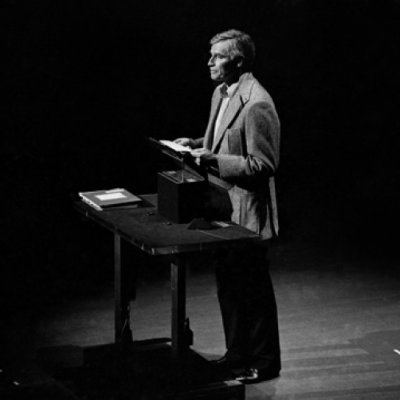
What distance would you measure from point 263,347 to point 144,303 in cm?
158

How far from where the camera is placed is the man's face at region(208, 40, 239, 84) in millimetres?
7895

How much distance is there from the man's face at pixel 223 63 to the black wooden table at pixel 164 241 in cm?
83

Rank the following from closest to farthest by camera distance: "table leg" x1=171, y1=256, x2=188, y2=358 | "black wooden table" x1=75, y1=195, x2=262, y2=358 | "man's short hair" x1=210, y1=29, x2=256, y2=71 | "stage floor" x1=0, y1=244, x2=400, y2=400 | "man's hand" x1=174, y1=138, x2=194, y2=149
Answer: "black wooden table" x1=75, y1=195, x2=262, y2=358 < "table leg" x1=171, y1=256, x2=188, y2=358 < "man's short hair" x1=210, y1=29, x2=256, y2=71 < "stage floor" x1=0, y1=244, x2=400, y2=400 < "man's hand" x1=174, y1=138, x2=194, y2=149

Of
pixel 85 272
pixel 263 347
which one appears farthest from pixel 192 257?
pixel 263 347

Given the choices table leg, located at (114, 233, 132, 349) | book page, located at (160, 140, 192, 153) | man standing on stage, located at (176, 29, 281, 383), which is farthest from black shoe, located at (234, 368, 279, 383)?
book page, located at (160, 140, 192, 153)

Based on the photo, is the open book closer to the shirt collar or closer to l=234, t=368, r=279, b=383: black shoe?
the shirt collar

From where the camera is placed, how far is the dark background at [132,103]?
1072 cm

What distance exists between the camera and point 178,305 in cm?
760

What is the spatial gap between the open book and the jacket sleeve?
569 millimetres

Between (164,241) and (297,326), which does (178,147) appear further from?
(297,326)

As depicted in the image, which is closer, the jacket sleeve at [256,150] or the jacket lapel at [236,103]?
the jacket sleeve at [256,150]

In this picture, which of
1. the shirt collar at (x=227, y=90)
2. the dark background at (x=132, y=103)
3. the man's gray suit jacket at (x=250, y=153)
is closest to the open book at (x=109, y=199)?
the man's gray suit jacket at (x=250, y=153)

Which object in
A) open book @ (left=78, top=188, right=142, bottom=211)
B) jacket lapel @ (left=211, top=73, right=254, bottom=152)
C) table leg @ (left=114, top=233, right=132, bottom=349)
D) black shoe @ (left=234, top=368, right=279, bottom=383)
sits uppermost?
jacket lapel @ (left=211, top=73, right=254, bottom=152)

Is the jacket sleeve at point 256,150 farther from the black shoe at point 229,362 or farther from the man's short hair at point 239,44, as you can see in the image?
the black shoe at point 229,362
